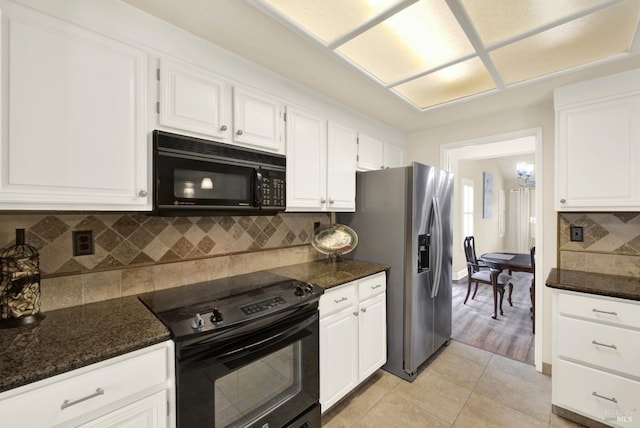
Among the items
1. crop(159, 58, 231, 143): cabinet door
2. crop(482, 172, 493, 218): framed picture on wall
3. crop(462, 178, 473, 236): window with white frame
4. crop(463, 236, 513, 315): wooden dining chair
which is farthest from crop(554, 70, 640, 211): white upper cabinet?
crop(482, 172, 493, 218): framed picture on wall

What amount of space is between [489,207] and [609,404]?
5.50 metres

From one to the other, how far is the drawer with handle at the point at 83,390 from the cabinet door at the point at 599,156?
109 inches

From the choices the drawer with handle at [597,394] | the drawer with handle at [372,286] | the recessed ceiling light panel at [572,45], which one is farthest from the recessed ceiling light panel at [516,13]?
the drawer with handle at [597,394]

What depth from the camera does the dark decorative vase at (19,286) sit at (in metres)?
1.11

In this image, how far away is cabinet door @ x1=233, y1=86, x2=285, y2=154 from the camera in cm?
163

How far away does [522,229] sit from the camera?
281 inches

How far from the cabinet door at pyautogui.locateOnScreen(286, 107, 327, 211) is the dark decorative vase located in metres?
1.30

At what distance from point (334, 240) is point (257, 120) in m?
1.13

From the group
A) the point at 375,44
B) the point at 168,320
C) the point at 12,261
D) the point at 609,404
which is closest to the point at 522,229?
the point at 609,404

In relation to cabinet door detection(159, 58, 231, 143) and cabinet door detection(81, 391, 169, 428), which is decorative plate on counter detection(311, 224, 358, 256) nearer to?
cabinet door detection(159, 58, 231, 143)

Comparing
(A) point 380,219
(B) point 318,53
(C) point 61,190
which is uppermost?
(B) point 318,53

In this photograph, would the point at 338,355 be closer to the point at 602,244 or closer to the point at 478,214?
the point at 602,244

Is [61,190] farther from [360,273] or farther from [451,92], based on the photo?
[451,92]

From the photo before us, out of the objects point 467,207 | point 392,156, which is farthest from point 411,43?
point 467,207
